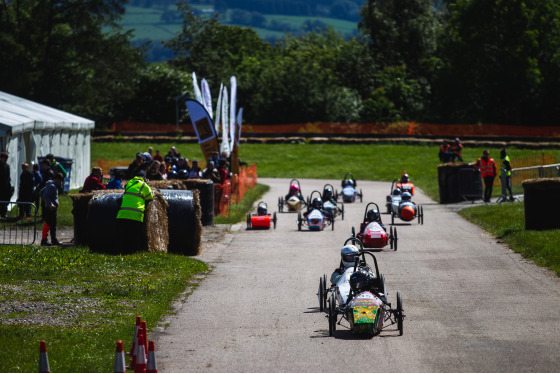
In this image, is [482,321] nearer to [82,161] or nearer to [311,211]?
[311,211]

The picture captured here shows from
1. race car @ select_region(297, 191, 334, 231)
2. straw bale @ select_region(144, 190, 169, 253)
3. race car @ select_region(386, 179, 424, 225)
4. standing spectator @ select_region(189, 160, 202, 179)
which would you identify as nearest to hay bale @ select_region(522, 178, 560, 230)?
race car @ select_region(386, 179, 424, 225)

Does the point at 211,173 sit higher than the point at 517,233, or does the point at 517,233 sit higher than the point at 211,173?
the point at 211,173

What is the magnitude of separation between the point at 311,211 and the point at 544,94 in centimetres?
4805

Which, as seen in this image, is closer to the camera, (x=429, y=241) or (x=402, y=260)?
(x=402, y=260)

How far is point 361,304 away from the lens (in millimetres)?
10609

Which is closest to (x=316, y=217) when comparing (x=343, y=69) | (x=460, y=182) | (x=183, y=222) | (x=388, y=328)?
(x=183, y=222)

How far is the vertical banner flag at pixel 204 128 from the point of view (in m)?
31.2

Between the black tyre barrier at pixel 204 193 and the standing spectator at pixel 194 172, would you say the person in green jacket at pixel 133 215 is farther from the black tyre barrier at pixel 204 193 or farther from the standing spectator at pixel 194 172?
the standing spectator at pixel 194 172

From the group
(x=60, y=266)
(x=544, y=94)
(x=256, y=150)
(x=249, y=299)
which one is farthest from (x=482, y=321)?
(x=544, y=94)

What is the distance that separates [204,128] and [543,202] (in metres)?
14.7

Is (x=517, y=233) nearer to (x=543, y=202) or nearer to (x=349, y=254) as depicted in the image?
(x=543, y=202)

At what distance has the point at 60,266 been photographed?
15.6m

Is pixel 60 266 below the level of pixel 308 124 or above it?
below

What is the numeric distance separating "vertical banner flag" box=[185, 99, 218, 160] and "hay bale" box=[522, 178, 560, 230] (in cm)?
1389
